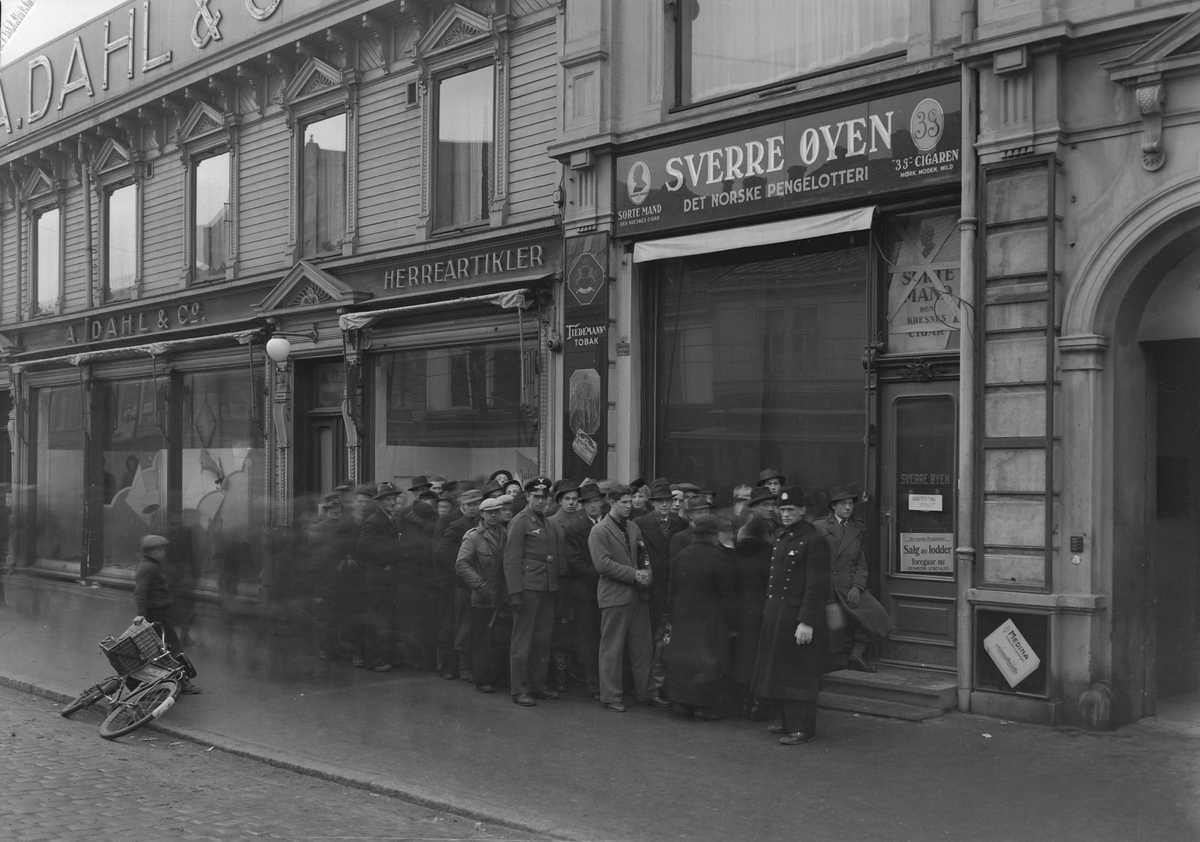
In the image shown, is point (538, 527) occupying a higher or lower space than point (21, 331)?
lower

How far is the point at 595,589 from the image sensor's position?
38.3 ft

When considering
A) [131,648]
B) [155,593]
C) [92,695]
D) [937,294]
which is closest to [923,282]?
[937,294]

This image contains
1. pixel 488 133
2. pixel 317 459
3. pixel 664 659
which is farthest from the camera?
pixel 317 459

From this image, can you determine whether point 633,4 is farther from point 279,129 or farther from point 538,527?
point 279,129

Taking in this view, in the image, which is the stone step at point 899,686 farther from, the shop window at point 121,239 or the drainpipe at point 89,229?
the drainpipe at point 89,229

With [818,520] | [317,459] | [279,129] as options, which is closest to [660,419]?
[818,520]

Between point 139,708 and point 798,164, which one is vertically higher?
point 798,164

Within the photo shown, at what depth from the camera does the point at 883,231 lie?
12.1m

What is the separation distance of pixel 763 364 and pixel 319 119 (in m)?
8.94

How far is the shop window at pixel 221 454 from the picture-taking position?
1952 cm

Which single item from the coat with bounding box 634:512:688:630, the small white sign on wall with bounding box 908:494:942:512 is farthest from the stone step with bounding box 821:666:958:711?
the coat with bounding box 634:512:688:630

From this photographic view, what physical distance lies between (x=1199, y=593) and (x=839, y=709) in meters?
3.30

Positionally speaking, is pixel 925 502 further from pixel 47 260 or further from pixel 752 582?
pixel 47 260

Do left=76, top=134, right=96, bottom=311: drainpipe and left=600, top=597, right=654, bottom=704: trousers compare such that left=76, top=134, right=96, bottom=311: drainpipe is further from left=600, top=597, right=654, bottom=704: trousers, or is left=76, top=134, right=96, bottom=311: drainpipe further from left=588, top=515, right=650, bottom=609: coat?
left=600, top=597, right=654, bottom=704: trousers
